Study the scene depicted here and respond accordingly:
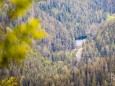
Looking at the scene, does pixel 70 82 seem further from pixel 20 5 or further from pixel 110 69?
pixel 20 5

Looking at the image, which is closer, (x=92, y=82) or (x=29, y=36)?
(x=29, y=36)

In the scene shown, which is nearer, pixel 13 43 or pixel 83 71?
pixel 13 43

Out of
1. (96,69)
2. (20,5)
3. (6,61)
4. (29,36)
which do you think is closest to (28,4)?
(20,5)

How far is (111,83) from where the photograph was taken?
488ft

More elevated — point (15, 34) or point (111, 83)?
point (15, 34)

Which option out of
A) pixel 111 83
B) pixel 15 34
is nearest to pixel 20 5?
A: pixel 15 34

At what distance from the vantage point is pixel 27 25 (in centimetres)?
1143

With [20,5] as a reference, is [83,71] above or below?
below

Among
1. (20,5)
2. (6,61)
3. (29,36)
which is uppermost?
(20,5)

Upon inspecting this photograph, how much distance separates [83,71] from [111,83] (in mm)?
20681

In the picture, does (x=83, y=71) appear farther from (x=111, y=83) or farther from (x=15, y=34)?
(x=15, y=34)

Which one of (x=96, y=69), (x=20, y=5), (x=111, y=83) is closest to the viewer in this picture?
(x=20, y=5)

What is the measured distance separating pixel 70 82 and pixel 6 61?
153542 millimetres

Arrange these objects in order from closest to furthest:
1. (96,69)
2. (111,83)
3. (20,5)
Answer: (20,5) → (111,83) → (96,69)
